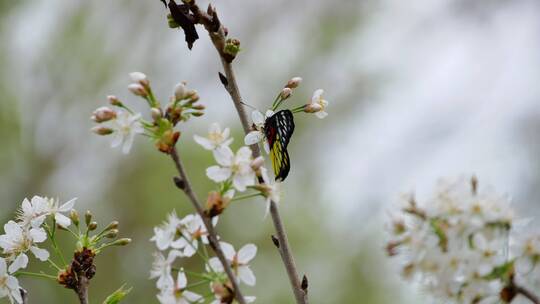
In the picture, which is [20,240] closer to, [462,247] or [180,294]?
[180,294]

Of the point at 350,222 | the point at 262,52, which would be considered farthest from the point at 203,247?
the point at 262,52

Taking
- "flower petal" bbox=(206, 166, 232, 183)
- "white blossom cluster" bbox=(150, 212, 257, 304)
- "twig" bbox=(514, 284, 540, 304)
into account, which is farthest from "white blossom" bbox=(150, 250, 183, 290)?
"twig" bbox=(514, 284, 540, 304)

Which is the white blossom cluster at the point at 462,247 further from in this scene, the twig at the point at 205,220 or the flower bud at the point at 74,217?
the flower bud at the point at 74,217

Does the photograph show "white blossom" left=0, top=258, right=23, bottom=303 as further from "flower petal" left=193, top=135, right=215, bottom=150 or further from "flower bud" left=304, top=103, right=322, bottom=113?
"flower bud" left=304, top=103, right=322, bottom=113

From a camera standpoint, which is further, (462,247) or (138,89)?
(138,89)

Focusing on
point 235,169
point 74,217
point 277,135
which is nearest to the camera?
point 235,169

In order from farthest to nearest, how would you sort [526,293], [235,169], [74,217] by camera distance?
[74,217] → [235,169] → [526,293]

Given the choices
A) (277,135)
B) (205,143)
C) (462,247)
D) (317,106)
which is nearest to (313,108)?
(317,106)
